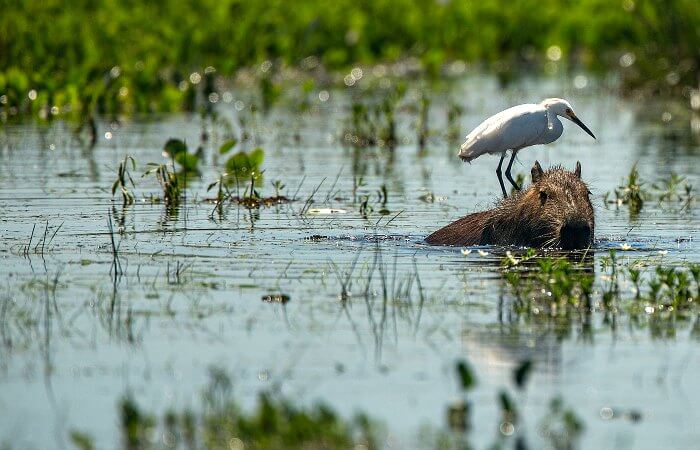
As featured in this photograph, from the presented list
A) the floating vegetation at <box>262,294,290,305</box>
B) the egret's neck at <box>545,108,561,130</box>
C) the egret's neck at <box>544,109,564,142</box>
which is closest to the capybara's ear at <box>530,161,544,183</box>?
the egret's neck at <box>544,109,564,142</box>

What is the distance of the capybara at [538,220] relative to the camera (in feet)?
29.8

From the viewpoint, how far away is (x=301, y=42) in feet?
83.1

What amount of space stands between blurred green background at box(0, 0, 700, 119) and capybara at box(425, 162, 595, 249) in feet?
25.1

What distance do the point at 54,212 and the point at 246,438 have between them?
6.15 meters

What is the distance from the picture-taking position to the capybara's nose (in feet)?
29.5

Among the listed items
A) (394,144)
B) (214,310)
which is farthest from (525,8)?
(214,310)

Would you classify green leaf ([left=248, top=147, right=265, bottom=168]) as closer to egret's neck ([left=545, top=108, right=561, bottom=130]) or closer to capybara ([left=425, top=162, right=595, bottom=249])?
egret's neck ([left=545, top=108, right=561, bottom=130])

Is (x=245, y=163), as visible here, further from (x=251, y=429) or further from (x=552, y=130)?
(x=251, y=429)

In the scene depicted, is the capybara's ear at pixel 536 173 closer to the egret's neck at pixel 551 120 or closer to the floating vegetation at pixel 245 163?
the egret's neck at pixel 551 120

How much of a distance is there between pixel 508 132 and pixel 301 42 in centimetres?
1432

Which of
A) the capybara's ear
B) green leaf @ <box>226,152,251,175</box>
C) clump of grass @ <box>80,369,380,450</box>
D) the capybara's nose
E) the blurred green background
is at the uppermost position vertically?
the blurred green background

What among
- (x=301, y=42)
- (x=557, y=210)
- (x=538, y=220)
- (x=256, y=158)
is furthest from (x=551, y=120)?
(x=301, y=42)

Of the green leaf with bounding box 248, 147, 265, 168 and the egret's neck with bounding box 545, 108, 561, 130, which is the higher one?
the egret's neck with bounding box 545, 108, 561, 130

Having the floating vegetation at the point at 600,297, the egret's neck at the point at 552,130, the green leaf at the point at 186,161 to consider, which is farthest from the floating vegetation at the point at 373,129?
the floating vegetation at the point at 600,297
